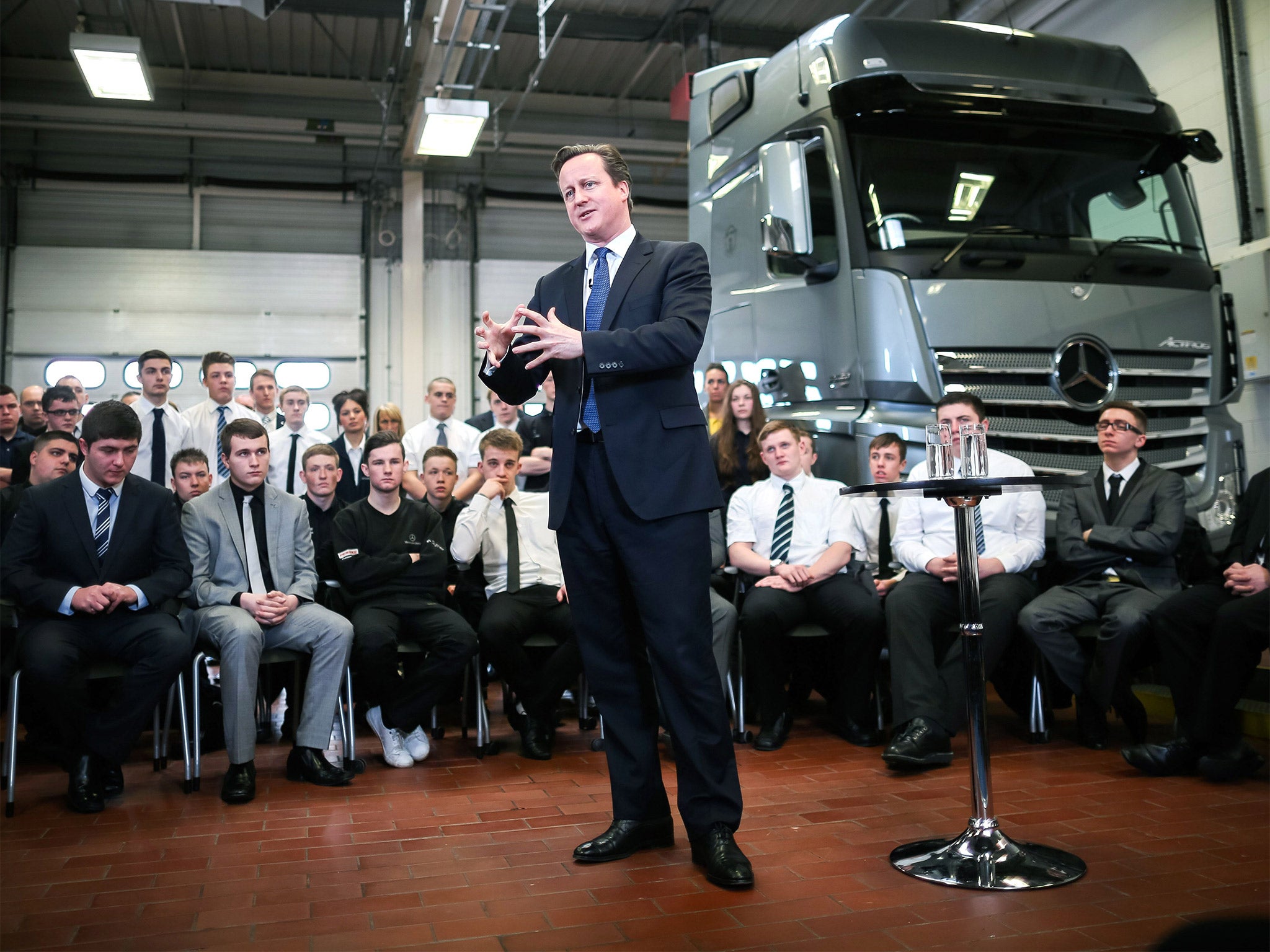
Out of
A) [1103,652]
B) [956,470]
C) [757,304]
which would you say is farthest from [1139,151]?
[956,470]

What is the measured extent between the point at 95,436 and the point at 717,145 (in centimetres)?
354

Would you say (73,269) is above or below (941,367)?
above

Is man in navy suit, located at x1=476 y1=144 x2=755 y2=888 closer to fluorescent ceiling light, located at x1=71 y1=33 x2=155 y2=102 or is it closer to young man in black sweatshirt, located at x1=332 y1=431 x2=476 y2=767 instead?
young man in black sweatshirt, located at x1=332 y1=431 x2=476 y2=767

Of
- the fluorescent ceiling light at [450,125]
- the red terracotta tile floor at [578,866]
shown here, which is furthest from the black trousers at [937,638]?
the fluorescent ceiling light at [450,125]

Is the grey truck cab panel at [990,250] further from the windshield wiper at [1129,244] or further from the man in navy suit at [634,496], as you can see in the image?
the man in navy suit at [634,496]

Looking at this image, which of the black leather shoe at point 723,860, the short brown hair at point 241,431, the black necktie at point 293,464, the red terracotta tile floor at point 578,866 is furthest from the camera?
the black necktie at point 293,464

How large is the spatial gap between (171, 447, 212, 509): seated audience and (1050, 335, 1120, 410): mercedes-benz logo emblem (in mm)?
3871

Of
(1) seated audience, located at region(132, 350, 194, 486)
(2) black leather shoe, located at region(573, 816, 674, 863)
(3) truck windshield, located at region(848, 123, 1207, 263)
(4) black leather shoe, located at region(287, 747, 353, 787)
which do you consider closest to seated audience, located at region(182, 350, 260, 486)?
(1) seated audience, located at region(132, 350, 194, 486)

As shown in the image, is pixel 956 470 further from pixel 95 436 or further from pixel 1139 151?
pixel 1139 151

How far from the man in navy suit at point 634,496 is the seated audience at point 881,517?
1963mm

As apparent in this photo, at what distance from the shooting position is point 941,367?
4414mm

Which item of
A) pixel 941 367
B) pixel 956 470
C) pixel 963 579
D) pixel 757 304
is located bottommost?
pixel 963 579

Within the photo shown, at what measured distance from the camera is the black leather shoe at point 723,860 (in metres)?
2.36

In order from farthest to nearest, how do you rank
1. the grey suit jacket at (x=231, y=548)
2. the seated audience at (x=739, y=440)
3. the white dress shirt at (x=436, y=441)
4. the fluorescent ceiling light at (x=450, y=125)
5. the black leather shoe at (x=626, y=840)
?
the fluorescent ceiling light at (x=450, y=125), the white dress shirt at (x=436, y=441), the seated audience at (x=739, y=440), the grey suit jacket at (x=231, y=548), the black leather shoe at (x=626, y=840)
